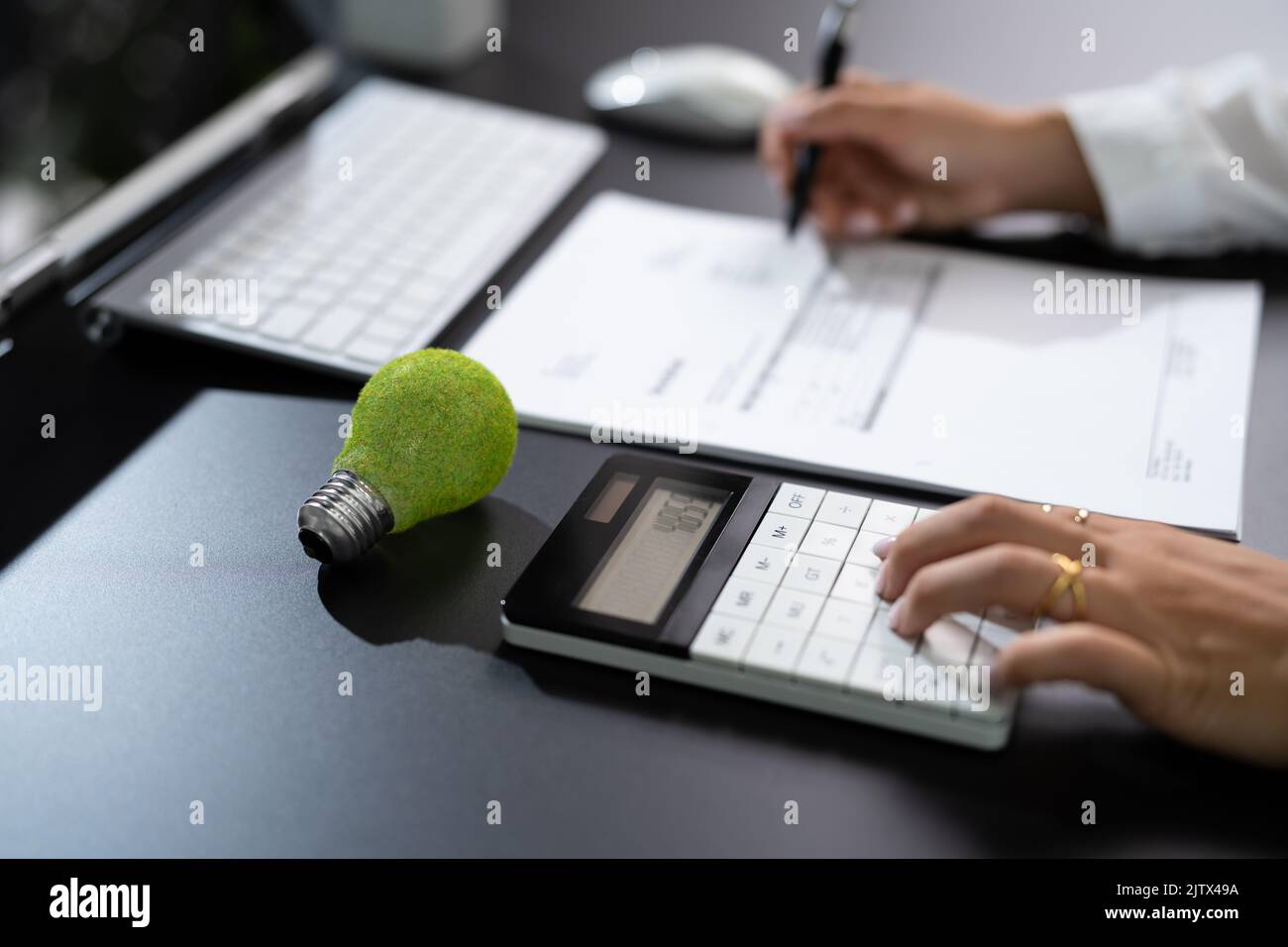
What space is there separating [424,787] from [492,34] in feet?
3.32

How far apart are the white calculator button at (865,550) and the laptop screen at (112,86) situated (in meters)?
0.73

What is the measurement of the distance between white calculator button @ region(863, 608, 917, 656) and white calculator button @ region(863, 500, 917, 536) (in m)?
0.08

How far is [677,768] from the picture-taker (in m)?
0.58

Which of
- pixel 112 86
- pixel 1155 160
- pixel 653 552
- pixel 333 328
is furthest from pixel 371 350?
pixel 1155 160

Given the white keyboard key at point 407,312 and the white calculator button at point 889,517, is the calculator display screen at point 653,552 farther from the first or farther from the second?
the white keyboard key at point 407,312

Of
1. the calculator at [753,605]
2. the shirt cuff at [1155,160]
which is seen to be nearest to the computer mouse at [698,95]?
the shirt cuff at [1155,160]

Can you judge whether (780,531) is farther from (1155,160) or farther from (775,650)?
(1155,160)

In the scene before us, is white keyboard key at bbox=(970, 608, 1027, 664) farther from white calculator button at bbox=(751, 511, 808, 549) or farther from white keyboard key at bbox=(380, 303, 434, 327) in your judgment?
white keyboard key at bbox=(380, 303, 434, 327)

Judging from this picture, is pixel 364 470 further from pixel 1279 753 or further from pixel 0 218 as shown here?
pixel 0 218

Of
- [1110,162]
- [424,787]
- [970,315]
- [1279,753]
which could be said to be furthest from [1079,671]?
[1110,162]

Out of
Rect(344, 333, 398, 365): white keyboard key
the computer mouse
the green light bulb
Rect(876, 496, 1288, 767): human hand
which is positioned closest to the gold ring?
Rect(876, 496, 1288, 767): human hand

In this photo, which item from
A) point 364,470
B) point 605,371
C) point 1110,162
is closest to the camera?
point 364,470

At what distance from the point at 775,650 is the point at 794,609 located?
0.03 m

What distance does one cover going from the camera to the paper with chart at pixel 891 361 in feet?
2.52
